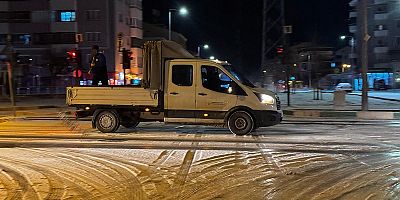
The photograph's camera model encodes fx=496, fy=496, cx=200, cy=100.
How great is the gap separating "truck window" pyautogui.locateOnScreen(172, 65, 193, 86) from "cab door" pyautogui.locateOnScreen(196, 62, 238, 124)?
0.26 meters

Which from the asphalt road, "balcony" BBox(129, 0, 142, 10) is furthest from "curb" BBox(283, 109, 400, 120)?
"balcony" BBox(129, 0, 142, 10)

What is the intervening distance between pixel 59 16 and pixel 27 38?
232 inches

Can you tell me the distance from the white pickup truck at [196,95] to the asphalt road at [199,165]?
572 millimetres

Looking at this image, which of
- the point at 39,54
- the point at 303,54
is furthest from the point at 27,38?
the point at 303,54

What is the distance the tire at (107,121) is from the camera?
595 inches

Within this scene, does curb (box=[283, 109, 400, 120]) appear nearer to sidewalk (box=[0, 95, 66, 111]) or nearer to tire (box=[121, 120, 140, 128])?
tire (box=[121, 120, 140, 128])

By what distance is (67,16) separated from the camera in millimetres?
72562

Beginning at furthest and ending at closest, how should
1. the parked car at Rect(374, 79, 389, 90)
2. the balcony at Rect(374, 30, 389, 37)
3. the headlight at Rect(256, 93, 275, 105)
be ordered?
1. the balcony at Rect(374, 30, 389, 37)
2. the parked car at Rect(374, 79, 389, 90)
3. the headlight at Rect(256, 93, 275, 105)

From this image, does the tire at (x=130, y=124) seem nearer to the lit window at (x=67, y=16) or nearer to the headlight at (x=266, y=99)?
the headlight at (x=266, y=99)

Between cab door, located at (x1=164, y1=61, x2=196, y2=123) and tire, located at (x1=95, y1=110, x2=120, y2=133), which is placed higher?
cab door, located at (x1=164, y1=61, x2=196, y2=123)

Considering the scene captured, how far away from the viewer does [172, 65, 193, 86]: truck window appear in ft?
47.3

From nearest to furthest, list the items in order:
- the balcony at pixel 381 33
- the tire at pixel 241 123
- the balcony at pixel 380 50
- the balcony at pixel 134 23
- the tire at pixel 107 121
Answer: the tire at pixel 241 123, the tire at pixel 107 121, the balcony at pixel 134 23, the balcony at pixel 380 50, the balcony at pixel 381 33

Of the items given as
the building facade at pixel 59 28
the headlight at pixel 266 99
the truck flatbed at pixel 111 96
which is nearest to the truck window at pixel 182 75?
the truck flatbed at pixel 111 96

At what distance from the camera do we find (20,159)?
10.4 metres
